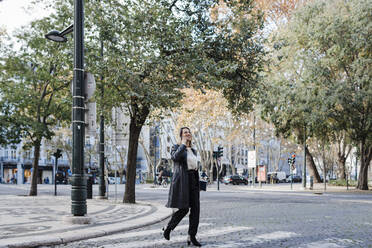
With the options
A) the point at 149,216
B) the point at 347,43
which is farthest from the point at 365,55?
the point at 149,216

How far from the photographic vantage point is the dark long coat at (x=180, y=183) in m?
6.59

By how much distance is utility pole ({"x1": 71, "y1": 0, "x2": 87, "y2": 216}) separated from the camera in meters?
9.27

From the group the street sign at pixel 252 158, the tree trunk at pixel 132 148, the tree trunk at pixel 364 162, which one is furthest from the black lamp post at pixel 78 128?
the street sign at pixel 252 158

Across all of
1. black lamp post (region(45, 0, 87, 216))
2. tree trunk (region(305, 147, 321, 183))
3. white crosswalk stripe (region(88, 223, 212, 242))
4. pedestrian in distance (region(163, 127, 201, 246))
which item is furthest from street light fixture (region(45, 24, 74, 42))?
tree trunk (region(305, 147, 321, 183))

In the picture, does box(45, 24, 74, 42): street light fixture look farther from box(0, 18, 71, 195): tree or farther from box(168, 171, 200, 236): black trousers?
box(0, 18, 71, 195): tree

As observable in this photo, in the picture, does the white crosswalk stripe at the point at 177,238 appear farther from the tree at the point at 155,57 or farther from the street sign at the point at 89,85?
the tree at the point at 155,57

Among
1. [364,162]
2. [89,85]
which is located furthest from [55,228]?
[364,162]

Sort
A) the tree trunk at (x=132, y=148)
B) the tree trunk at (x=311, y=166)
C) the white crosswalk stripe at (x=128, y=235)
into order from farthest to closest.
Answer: the tree trunk at (x=311, y=166)
the tree trunk at (x=132, y=148)
the white crosswalk stripe at (x=128, y=235)

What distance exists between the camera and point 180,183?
6633 millimetres

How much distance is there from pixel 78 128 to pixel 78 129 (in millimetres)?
23

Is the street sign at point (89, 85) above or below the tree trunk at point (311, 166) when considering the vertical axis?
above

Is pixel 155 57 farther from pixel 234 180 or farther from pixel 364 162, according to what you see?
pixel 234 180

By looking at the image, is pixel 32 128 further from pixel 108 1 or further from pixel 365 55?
pixel 365 55

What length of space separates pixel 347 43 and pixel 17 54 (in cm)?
1862
